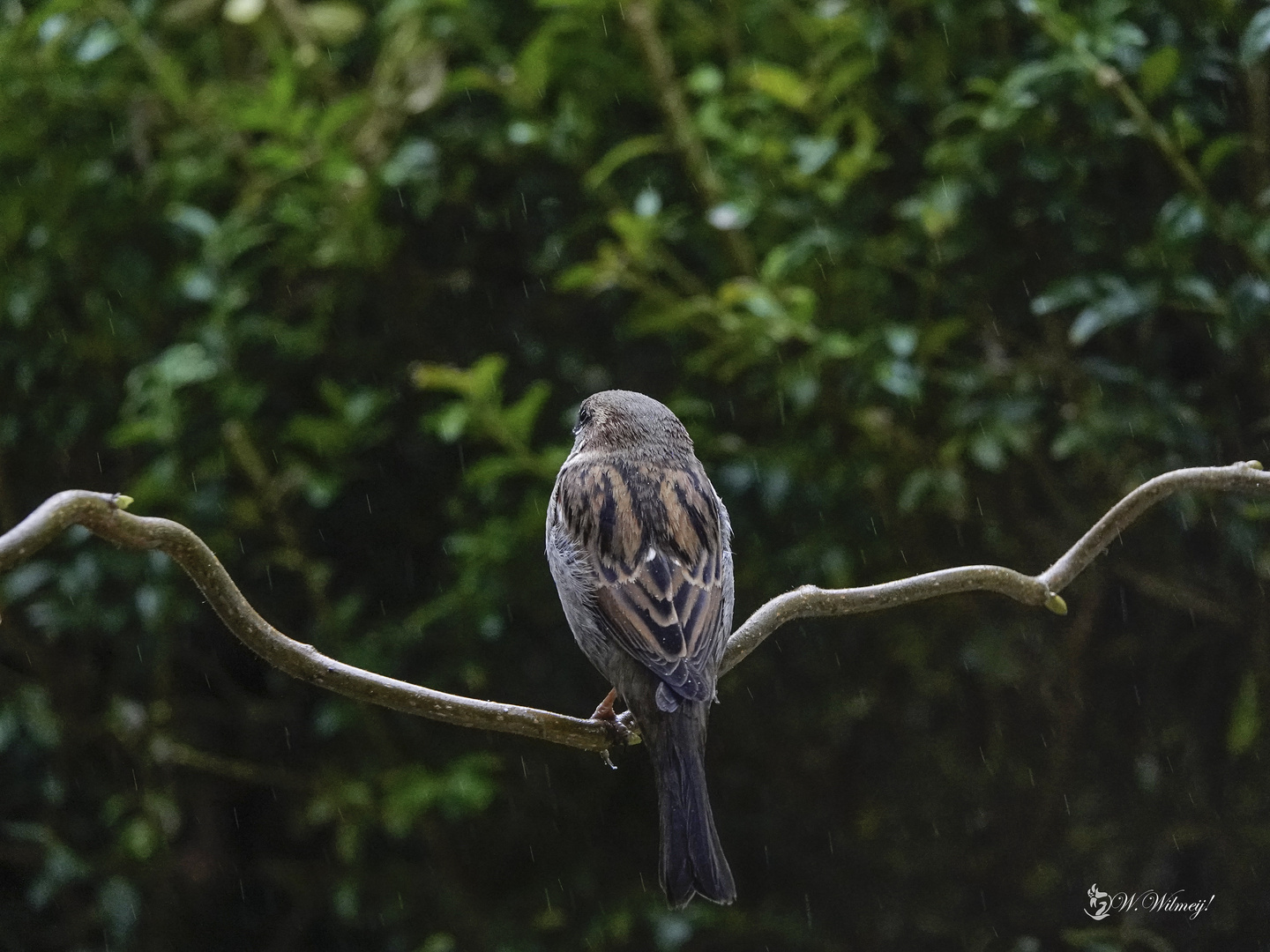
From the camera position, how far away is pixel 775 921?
13.0ft

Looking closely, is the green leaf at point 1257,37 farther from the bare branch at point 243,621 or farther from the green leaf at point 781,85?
the bare branch at point 243,621

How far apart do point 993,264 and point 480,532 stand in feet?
4.98

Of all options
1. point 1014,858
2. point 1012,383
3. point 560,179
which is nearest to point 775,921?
point 1014,858

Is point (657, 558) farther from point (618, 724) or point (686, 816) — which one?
point (686, 816)

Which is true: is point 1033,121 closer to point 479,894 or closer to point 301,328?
point 301,328

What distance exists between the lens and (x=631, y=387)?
4078 millimetres

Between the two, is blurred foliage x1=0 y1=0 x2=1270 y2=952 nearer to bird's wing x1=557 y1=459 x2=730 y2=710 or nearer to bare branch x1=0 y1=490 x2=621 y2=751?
bird's wing x1=557 y1=459 x2=730 y2=710

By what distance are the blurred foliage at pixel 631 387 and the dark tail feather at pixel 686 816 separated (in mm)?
1068
